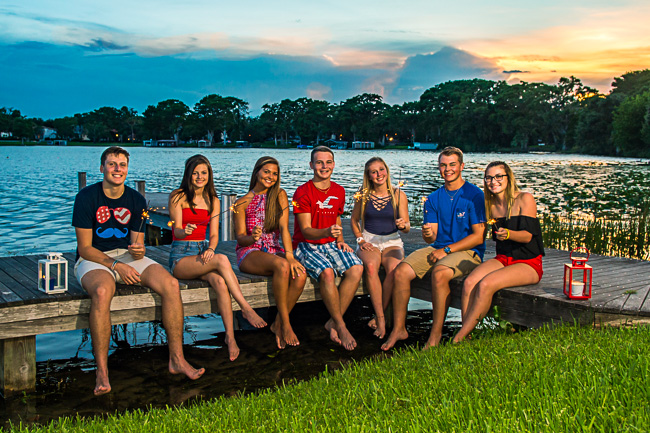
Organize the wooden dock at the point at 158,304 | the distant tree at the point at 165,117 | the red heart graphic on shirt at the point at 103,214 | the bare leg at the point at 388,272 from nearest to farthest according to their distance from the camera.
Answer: the wooden dock at the point at 158,304 → the red heart graphic on shirt at the point at 103,214 → the bare leg at the point at 388,272 → the distant tree at the point at 165,117

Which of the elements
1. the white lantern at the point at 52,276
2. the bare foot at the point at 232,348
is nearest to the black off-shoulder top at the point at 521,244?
the bare foot at the point at 232,348

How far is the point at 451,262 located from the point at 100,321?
3512mm

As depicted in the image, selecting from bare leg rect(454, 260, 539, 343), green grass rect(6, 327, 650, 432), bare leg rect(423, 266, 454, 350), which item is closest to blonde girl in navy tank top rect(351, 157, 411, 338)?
bare leg rect(423, 266, 454, 350)

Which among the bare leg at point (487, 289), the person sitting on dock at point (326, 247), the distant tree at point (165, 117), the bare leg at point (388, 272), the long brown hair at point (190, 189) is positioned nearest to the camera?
the bare leg at point (487, 289)

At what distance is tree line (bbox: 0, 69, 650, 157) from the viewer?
83500 millimetres

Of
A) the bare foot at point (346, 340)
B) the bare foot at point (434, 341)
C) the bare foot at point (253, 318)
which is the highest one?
the bare foot at point (253, 318)

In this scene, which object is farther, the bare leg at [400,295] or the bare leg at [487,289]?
the bare leg at [400,295]

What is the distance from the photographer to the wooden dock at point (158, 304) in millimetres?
5289

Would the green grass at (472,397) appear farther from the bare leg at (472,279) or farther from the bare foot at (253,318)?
the bare foot at (253,318)

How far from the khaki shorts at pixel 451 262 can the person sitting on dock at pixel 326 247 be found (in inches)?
24.2

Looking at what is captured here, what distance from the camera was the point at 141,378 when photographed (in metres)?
5.92

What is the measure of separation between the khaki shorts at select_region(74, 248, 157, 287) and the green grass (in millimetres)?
1730

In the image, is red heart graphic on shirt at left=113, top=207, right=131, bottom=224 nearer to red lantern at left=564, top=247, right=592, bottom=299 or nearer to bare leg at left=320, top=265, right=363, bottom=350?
bare leg at left=320, top=265, right=363, bottom=350

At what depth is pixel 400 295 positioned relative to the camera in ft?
21.0
